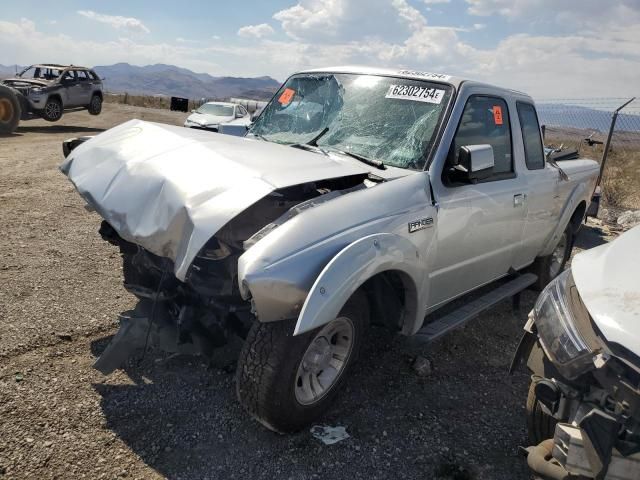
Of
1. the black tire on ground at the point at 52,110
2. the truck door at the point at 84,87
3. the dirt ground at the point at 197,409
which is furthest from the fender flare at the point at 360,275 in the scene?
the truck door at the point at 84,87

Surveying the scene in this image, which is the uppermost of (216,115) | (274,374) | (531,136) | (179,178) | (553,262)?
(531,136)

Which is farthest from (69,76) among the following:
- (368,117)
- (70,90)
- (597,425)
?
(597,425)

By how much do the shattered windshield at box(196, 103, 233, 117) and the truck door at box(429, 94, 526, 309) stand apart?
552 inches

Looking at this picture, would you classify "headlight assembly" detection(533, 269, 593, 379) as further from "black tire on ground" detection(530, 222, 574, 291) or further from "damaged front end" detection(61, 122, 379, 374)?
"black tire on ground" detection(530, 222, 574, 291)

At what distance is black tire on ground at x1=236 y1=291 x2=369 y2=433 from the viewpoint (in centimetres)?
257

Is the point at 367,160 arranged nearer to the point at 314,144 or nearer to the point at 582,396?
the point at 314,144

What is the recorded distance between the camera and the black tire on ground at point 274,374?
8.45 ft

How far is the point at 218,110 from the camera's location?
56.9 feet

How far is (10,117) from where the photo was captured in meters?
14.0

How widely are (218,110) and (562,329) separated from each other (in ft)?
53.8

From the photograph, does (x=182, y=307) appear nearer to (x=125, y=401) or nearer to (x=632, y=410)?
(x=125, y=401)

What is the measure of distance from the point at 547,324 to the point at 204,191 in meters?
1.78

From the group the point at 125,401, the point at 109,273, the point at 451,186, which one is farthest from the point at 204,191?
the point at 109,273

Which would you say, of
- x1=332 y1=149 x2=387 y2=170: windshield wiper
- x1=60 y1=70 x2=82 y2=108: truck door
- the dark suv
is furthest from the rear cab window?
x1=60 y1=70 x2=82 y2=108: truck door
